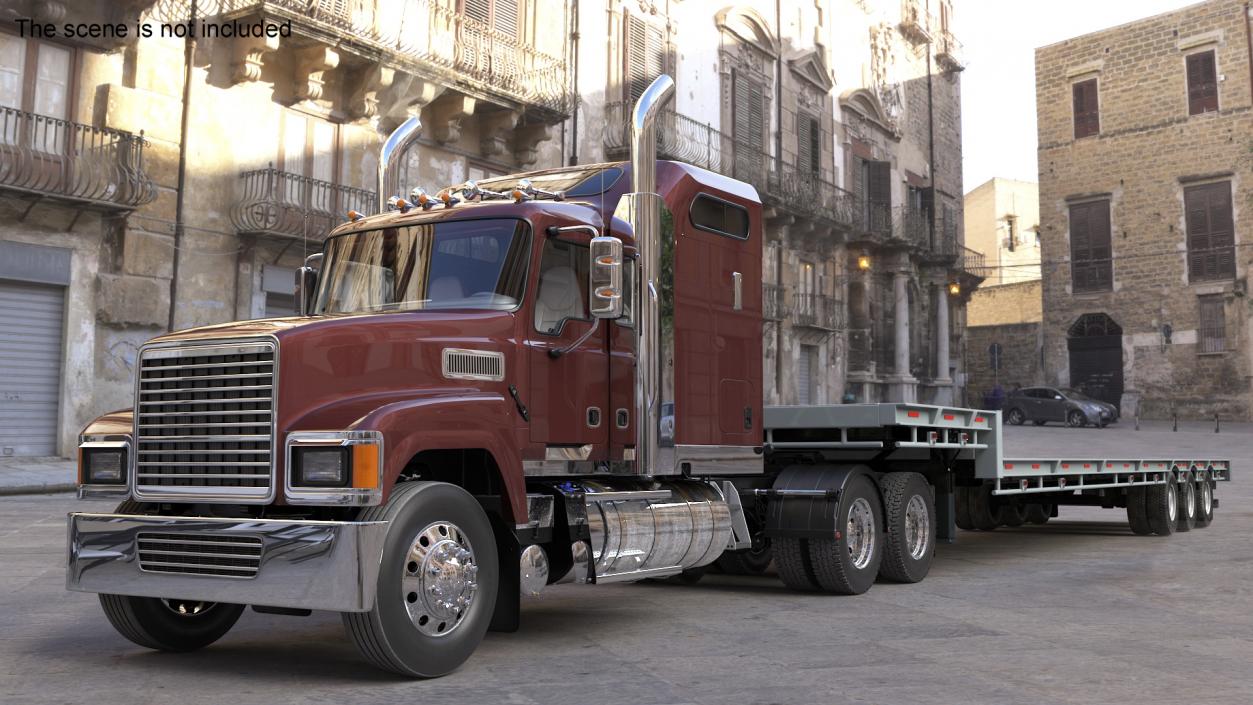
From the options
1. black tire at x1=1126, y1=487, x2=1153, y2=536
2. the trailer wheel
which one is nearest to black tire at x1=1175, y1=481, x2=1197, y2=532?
the trailer wheel

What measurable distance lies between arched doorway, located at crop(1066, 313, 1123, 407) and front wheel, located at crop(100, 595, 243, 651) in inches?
1702

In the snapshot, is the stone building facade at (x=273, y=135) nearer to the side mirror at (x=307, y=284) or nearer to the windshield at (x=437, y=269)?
the side mirror at (x=307, y=284)

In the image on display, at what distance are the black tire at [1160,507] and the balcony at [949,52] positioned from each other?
3061cm

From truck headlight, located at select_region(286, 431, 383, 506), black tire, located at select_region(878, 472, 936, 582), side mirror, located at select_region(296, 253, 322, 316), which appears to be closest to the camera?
truck headlight, located at select_region(286, 431, 383, 506)

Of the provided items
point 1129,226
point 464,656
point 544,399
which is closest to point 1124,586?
point 544,399

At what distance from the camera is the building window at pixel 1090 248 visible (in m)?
45.9

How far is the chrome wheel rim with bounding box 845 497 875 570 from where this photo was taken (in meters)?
9.04

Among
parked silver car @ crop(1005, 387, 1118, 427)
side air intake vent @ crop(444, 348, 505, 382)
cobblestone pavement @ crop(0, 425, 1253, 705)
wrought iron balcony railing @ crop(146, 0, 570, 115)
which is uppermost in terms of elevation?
wrought iron balcony railing @ crop(146, 0, 570, 115)

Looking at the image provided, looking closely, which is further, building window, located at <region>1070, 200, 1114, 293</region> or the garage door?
building window, located at <region>1070, 200, 1114, 293</region>

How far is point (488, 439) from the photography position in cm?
616

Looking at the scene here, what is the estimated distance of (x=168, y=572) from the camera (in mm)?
5602

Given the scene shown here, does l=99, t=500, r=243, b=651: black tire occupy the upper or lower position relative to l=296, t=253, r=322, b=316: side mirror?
lower

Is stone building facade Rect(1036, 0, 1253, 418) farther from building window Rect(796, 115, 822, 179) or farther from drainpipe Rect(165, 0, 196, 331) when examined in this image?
drainpipe Rect(165, 0, 196, 331)

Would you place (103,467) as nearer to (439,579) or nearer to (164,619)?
(164,619)
